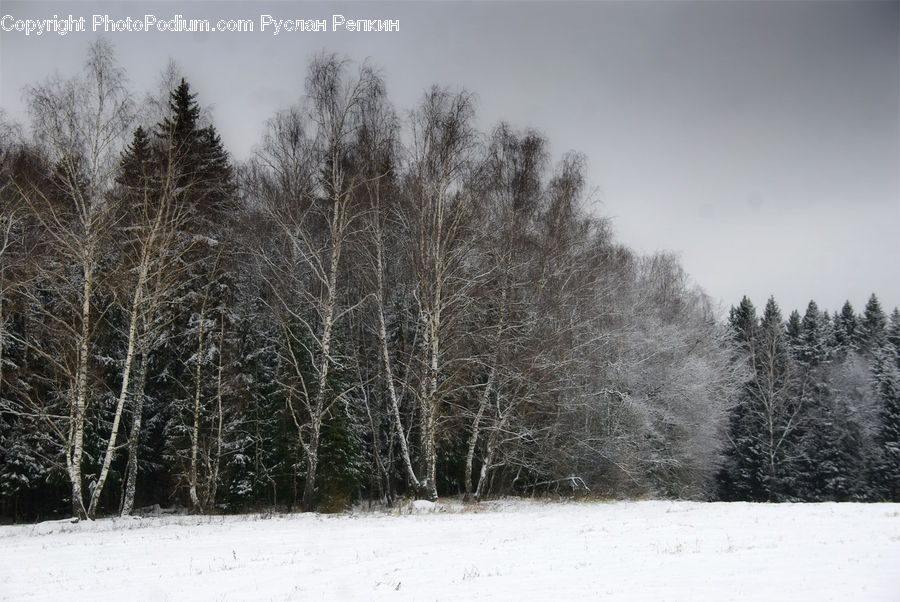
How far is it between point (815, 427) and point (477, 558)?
41715mm

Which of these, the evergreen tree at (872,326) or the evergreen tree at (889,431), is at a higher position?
the evergreen tree at (872,326)

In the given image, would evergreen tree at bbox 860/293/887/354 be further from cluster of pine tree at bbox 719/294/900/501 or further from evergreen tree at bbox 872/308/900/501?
evergreen tree at bbox 872/308/900/501

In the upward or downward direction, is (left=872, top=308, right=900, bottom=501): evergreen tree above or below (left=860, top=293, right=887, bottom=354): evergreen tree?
below

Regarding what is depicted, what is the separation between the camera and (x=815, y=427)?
42.6 meters

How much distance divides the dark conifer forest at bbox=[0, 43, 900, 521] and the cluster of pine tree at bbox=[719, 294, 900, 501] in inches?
726

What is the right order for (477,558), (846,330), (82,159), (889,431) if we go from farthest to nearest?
(846,330) → (889,431) → (82,159) → (477,558)

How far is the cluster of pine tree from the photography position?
40469mm

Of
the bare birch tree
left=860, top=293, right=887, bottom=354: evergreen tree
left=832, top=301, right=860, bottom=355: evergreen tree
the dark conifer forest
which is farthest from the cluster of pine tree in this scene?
the bare birch tree

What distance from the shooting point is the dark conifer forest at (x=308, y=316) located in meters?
18.7

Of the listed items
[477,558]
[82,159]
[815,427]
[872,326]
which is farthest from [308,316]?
[872,326]

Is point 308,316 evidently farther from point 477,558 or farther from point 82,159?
point 477,558

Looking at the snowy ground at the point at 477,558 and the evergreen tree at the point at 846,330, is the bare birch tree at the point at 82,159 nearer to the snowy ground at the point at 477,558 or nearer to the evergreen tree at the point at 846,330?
the snowy ground at the point at 477,558

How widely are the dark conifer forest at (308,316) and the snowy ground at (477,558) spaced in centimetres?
534

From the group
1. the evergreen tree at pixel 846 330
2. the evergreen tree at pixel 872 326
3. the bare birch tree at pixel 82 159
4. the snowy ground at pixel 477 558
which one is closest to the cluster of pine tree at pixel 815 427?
the evergreen tree at pixel 872 326
